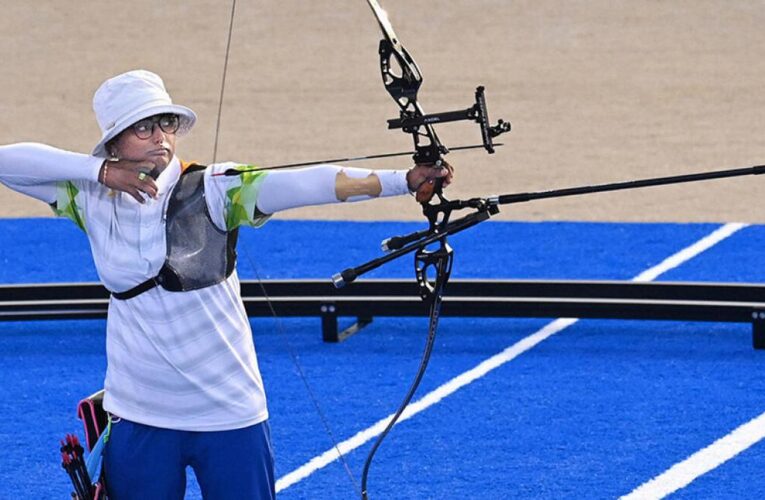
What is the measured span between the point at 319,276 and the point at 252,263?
340mm

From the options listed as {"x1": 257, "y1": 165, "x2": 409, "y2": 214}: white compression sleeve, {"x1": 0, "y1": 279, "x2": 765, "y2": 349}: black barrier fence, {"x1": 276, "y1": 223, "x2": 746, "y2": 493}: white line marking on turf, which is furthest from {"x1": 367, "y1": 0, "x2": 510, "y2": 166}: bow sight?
{"x1": 0, "y1": 279, "x2": 765, "y2": 349}: black barrier fence

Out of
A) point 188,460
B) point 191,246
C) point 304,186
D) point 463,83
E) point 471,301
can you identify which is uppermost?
point 304,186

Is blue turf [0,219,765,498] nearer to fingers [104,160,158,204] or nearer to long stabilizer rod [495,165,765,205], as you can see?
fingers [104,160,158,204]

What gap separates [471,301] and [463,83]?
16.4 feet

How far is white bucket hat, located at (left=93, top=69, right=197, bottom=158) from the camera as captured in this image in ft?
13.2

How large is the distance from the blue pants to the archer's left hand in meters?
0.75

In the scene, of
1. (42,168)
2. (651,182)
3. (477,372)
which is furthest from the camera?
(477,372)

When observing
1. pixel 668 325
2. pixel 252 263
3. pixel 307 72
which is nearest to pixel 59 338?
pixel 252 263

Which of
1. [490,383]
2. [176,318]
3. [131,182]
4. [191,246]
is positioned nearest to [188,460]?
[176,318]

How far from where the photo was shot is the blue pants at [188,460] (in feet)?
13.3

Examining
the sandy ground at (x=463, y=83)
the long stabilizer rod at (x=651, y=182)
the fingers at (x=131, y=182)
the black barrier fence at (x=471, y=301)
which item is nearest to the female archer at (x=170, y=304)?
the fingers at (x=131, y=182)

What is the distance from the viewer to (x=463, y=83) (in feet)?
39.8

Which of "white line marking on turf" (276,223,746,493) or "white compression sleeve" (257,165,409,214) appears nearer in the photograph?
"white compression sleeve" (257,165,409,214)

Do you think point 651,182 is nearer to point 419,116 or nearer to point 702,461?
point 419,116
